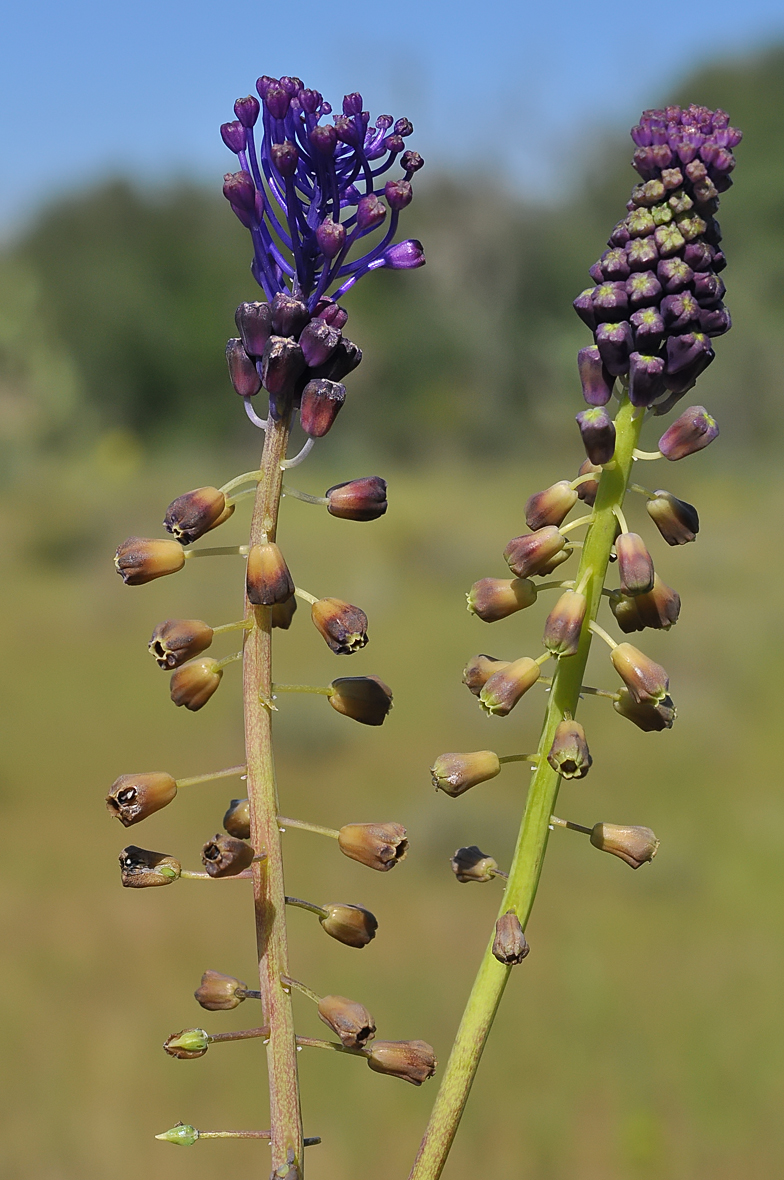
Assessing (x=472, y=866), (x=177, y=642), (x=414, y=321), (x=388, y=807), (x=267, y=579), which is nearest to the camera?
(x=267, y=579)

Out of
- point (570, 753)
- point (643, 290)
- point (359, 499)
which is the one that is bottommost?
point (570, 753)

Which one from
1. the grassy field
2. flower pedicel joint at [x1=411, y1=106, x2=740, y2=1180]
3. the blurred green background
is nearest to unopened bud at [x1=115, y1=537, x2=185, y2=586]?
flower pedicel joint at [x1=411, y1=106, x2=740, y2=1180]

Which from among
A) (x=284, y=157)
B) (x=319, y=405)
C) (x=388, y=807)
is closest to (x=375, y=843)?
(x=319, y=405)

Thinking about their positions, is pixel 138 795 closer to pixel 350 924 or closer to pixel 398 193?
pixel 350 924

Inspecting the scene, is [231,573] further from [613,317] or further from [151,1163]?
[613,317]

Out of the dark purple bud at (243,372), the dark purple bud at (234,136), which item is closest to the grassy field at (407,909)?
the dark purple bud at (243,372)

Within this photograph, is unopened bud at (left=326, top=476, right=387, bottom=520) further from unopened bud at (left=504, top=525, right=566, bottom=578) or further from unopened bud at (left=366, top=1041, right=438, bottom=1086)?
unopened bud at (left=366, top=1041, right=438, bottom=1086)
